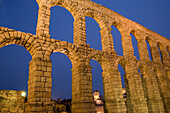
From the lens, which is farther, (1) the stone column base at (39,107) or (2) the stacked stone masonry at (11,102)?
(2) the stacked stone masonry at (11,102)

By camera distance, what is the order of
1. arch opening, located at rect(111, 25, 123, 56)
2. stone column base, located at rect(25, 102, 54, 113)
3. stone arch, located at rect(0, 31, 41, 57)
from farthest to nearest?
arch opening, located at rect(111, 25, 123, 56)
stone arch, located at rect(0, 31, 41, 57)
stone column base, located at rect(25, 102, 54, 113)

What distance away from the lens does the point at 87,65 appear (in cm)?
1044

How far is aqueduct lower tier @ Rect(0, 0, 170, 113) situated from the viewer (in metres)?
8.14

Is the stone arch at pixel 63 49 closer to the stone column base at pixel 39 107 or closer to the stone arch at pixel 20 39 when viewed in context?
the stone arch at pixel 20 39

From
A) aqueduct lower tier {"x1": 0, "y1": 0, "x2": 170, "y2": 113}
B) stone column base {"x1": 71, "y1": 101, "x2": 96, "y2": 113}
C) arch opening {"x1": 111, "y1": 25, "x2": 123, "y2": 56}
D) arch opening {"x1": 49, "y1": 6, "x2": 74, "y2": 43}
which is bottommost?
stone column base {"x1": 71, "y1": 101, "x2": 96, "y2": 113}

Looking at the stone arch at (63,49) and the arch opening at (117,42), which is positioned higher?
the arch opening at (117,42)

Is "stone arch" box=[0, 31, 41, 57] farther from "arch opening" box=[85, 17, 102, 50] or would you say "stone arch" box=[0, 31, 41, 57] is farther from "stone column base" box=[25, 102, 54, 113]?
"arch opening" box=[85, 17, 102, 50]

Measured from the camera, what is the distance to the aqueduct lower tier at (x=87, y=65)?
8141 mm

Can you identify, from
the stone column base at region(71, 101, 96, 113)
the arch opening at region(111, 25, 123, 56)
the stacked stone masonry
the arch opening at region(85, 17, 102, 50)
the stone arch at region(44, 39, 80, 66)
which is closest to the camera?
the stone column base at region(71, 101, 96, 113)

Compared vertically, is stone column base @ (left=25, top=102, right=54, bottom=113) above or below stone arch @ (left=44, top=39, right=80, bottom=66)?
below

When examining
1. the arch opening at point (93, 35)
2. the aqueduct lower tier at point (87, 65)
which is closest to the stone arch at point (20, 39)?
the aqueduct lower tier at point (87, 65)

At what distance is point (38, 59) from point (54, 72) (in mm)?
95414

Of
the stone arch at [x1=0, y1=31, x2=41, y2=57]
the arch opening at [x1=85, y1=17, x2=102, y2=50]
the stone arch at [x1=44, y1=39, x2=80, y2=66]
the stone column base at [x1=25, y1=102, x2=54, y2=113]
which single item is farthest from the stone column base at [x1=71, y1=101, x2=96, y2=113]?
the arch opening at [x1=85, y1=17, x2=102, y2=50]

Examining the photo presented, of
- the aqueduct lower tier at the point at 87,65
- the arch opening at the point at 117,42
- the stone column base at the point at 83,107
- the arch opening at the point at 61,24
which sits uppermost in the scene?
the arch opening at the point at 61,24
